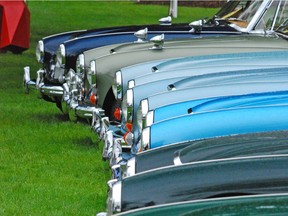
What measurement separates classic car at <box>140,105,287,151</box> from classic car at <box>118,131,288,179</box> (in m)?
0.40

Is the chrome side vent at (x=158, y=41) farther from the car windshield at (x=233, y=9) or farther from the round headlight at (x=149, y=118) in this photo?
the round headlight at (x=149, y=118)

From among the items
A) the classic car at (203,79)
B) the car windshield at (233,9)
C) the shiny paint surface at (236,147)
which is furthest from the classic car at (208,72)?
the car windshield at (233,9)

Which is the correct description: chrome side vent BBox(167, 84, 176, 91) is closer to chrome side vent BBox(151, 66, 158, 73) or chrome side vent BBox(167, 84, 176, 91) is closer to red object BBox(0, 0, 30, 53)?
chrome side vent BBox(151, 66, 158, 73)

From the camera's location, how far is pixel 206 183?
13.2 feet

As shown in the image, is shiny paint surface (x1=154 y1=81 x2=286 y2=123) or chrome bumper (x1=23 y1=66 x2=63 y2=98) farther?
chrome bumper (x1=23 y1=66 x2=63 y2=98)

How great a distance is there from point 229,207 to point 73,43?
7.37 meters

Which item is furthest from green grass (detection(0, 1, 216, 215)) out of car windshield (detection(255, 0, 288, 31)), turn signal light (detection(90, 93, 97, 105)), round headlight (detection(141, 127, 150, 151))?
car windshield (detection(255, 0, 288, 31))

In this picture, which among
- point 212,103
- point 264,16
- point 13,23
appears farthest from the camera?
point 13,23

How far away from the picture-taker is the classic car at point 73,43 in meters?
10.6

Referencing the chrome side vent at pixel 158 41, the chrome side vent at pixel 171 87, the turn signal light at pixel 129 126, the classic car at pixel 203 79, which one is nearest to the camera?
the classic car at pixel 203 79

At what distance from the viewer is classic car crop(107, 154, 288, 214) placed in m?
3.94

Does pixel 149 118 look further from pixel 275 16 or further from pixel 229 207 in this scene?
pixel 275 16

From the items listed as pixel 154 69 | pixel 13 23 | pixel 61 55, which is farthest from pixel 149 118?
pixel 13 23

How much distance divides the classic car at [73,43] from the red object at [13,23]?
14.4 ft
